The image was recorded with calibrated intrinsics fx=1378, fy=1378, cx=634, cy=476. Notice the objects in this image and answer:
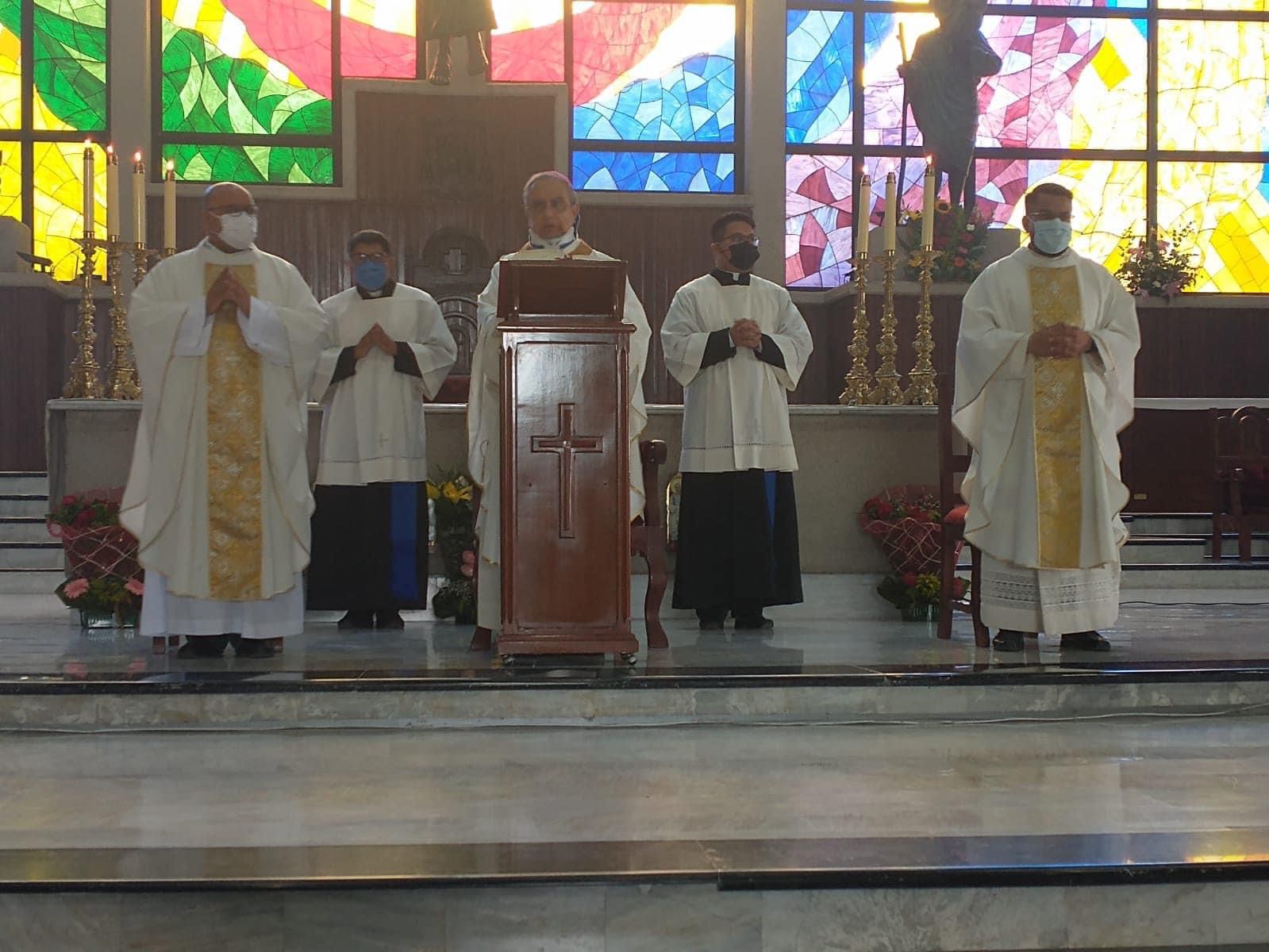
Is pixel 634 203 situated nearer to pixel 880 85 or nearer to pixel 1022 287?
pixel 880 85

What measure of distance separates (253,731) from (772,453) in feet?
8.88

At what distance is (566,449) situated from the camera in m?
4.66

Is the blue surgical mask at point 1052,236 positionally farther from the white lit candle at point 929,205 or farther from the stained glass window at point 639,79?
the stained glass window at point 639,79

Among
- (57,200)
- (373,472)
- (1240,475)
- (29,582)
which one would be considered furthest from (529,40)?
(373,472)

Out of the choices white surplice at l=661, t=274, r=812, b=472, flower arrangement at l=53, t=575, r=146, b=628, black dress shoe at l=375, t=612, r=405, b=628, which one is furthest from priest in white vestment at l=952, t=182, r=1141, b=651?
flower arrangement at l=53, t=575, r=146, b=628

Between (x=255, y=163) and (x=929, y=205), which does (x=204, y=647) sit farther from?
(x=255, y=163)

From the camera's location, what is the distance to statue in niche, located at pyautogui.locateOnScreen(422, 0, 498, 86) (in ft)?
34.0

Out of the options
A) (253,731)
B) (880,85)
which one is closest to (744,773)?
(253,731)

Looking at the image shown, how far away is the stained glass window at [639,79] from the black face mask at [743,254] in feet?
21.8

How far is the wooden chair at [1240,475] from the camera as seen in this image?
9.16 meters

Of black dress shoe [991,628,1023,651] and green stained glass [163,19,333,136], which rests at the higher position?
green stained glass [163,19,333,136]

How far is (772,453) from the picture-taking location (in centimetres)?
607

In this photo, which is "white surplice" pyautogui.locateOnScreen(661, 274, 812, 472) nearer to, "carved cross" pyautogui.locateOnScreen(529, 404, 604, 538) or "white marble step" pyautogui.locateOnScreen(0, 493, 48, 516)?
"carved cross" pyautogui.locateOnScreen(529, 404, 604, 538)

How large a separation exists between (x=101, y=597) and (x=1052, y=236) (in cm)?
428
